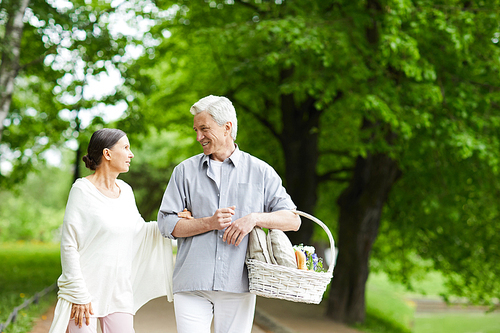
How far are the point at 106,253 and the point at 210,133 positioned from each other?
943mm

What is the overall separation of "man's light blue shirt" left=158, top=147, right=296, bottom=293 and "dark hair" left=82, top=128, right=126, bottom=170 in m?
0.42

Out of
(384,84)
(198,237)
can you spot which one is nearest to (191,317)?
(198,237)

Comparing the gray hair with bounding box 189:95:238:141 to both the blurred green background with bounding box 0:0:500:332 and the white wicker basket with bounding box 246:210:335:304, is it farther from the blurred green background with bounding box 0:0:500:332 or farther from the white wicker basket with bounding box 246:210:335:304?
the blurred green background with bounding box 0:0:500:332

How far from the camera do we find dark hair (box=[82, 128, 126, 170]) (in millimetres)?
2998

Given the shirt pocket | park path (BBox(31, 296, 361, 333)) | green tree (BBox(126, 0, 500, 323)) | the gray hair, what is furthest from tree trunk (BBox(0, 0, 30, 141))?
the shirt pocket

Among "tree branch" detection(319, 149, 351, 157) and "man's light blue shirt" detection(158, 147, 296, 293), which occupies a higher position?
"tree branch" detection(319, 149, 351, 157)

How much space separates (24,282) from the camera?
11.2 m

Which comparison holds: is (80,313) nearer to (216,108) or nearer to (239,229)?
(239,229)

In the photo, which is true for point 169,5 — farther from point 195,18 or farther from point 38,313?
point 38,313

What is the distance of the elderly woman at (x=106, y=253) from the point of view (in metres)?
2.86

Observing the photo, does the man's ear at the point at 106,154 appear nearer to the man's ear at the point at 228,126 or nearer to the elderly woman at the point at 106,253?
the elderly woman at the point at 106,253

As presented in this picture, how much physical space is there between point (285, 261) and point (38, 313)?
20.8 ft

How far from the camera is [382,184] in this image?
34.2 ft

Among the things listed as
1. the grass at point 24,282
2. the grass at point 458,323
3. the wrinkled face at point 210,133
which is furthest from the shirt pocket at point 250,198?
the grass at point 458,323
